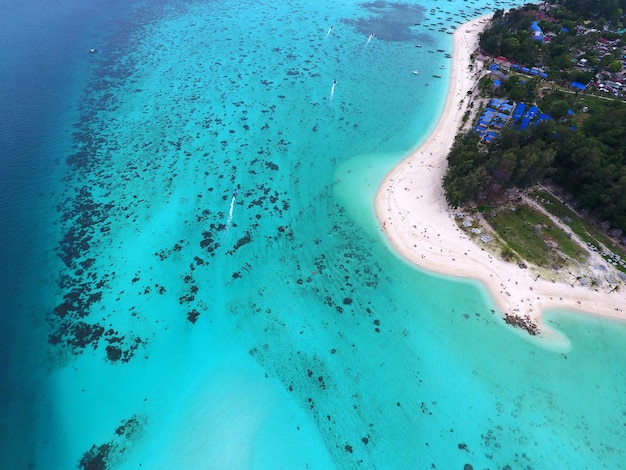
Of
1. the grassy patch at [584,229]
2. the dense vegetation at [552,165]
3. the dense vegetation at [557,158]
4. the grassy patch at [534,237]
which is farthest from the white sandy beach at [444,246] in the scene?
the grassy patch at [584,229]

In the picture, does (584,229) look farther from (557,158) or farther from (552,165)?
(557,158)

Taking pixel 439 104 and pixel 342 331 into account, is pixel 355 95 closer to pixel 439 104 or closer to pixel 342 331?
pixel 439 104

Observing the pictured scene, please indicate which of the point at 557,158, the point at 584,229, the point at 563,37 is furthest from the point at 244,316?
the point at 563,37

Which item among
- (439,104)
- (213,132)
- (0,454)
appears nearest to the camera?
(0,454)

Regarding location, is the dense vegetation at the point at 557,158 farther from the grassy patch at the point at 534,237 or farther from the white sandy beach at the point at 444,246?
the grassy patch at the point at 534,237

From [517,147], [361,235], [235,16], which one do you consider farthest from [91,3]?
[517,147]

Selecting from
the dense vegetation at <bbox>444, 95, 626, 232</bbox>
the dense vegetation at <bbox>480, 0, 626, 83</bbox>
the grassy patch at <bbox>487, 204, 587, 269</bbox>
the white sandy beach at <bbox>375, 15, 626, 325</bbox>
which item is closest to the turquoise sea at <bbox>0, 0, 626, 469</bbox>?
the white sandy beach at <bbox>375, 15, 626, 325</bbox>
